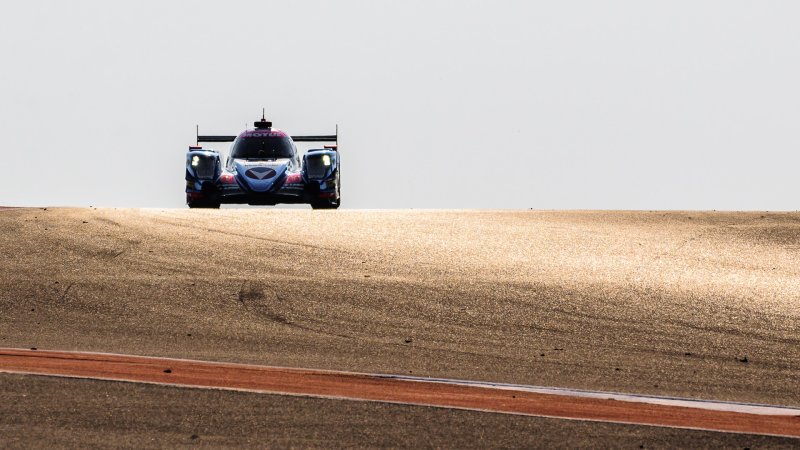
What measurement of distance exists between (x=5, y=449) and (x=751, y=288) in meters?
10.7

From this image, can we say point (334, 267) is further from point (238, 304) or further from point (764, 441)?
point (764, 441)

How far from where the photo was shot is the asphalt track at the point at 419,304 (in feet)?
31.8

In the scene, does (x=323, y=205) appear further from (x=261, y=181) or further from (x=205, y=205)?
(x=205, y=205)

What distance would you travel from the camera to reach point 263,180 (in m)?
24.2

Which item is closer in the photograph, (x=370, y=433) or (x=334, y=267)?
(x=370, y=433)

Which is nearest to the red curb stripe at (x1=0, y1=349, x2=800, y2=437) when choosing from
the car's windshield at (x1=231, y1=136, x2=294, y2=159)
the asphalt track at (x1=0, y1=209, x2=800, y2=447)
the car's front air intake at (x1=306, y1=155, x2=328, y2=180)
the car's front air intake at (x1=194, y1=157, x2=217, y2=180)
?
the asphalt track at (x1=0, y1=209, x2=800, y2=447)

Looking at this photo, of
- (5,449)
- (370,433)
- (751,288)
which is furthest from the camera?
(751,288)

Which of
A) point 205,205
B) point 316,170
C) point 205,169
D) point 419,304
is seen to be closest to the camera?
point 419,304

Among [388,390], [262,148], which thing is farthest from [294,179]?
[388,390]

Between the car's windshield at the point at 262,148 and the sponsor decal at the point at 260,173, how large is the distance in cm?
109

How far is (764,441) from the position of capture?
25.8 ft

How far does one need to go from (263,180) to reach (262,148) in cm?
163

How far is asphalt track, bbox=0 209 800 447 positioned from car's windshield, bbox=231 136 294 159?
513 centimetres

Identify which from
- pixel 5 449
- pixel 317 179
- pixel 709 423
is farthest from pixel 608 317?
pixel 317 179
